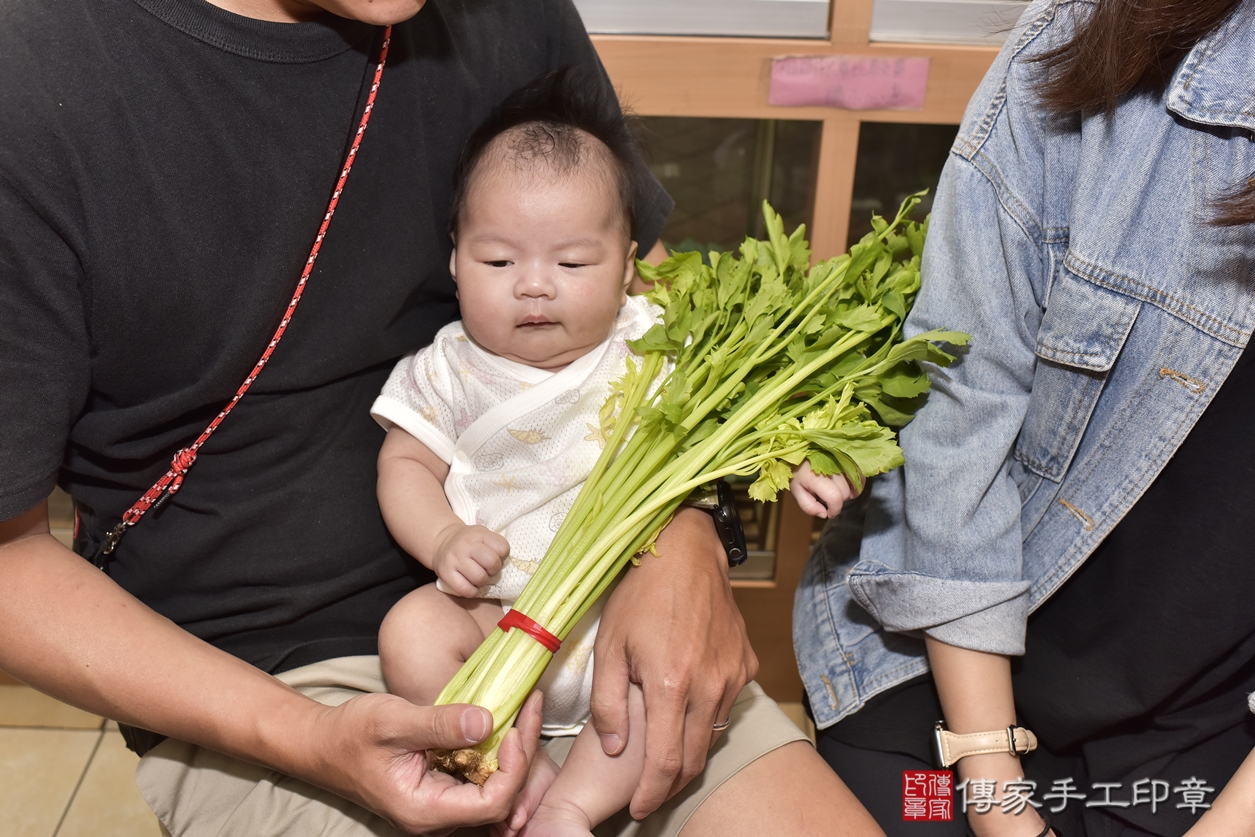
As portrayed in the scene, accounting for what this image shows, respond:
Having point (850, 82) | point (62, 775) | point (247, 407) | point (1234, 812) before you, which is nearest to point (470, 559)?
point (247, 407)

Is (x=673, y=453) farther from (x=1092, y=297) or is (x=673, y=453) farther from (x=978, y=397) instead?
(x=1092, y=297)

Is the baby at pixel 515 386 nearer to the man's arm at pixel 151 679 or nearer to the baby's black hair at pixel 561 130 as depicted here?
the baby's black hair at pixel 561 130

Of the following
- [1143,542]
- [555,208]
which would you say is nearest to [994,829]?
[1143,542]

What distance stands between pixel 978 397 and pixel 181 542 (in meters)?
1.02

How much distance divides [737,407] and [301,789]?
2.38 feet

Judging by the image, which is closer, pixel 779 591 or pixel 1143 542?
pixel 1143 542

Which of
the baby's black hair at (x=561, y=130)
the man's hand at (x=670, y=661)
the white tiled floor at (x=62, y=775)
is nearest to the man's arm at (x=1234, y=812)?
the man's hand at (x=670, y=661)

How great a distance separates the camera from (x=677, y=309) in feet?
4.20

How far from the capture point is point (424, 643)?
3.96 ft

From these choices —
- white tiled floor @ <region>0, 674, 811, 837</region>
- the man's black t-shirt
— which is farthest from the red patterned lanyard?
white tiled floor @ <region>0, 674, 811, 837</region>

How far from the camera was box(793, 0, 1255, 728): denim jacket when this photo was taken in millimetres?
1083

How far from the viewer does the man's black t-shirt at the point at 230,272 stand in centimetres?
105

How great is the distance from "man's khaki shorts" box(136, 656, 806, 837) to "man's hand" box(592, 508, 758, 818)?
3.9 inches

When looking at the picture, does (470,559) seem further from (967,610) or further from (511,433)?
(967,610)
